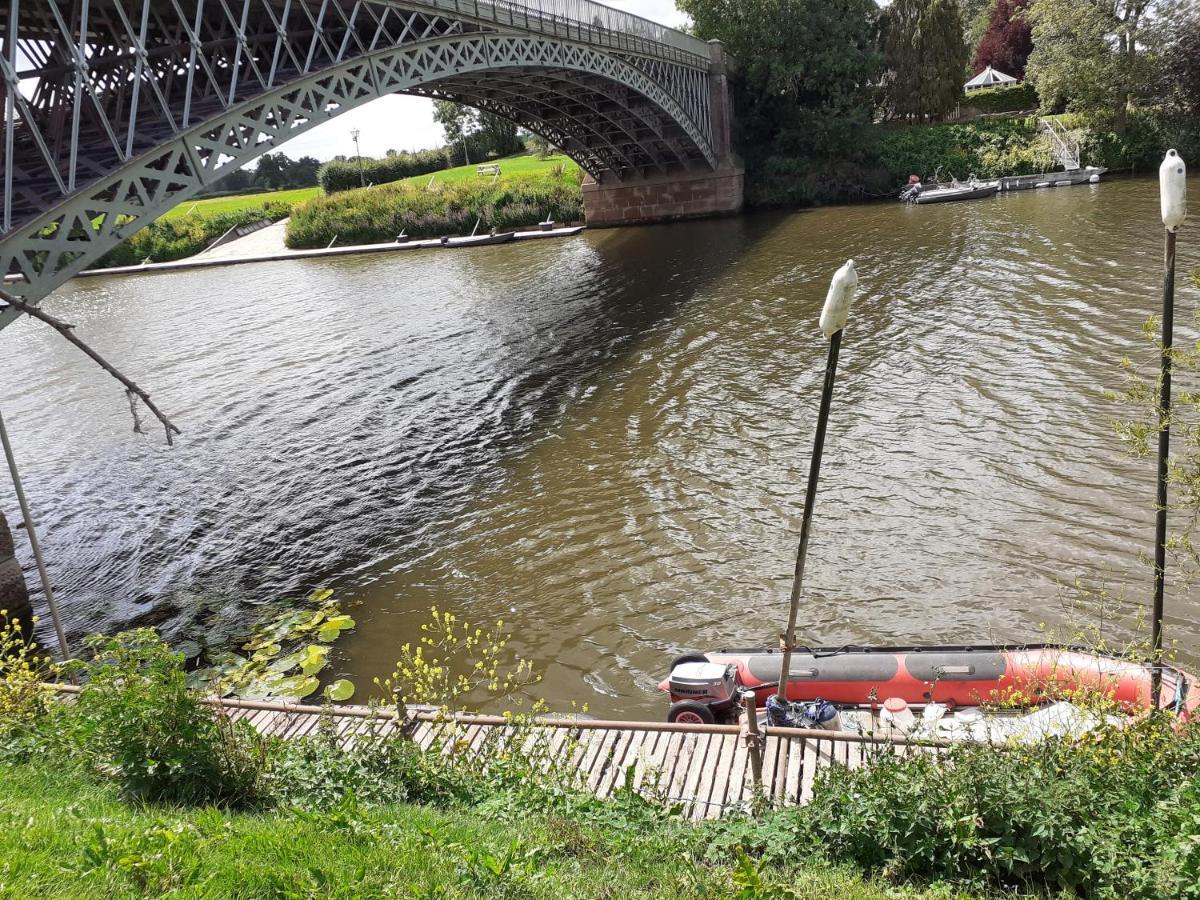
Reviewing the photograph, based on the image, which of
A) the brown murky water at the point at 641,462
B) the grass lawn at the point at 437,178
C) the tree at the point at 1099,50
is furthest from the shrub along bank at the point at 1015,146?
the grass lawn at the point at 437,178

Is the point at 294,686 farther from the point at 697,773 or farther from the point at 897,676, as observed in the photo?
the point at 897,676

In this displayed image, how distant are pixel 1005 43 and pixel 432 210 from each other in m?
45.2

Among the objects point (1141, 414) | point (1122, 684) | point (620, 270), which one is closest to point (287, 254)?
point (620, 270)

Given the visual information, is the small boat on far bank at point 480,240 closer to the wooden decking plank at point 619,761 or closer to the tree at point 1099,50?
the tree at point 1099,50

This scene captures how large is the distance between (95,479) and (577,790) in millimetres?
15854

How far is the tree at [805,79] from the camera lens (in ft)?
152

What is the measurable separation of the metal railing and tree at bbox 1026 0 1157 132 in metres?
17.7

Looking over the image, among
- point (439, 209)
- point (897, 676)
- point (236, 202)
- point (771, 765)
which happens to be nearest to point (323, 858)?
point (771, 765)

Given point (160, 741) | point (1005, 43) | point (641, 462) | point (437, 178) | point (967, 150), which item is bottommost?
point (641, 462)

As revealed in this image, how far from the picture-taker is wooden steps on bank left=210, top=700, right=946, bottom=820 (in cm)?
684

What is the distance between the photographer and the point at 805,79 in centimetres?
4741

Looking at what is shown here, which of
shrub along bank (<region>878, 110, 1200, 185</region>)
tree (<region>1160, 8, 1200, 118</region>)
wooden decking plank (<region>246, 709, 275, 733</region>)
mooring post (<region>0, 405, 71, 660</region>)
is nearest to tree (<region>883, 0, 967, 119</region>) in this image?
shrub along bank (<region>878, 110, 1200, 185</region>)

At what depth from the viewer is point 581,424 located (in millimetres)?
18266

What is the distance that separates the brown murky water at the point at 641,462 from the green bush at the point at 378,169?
42.5m
